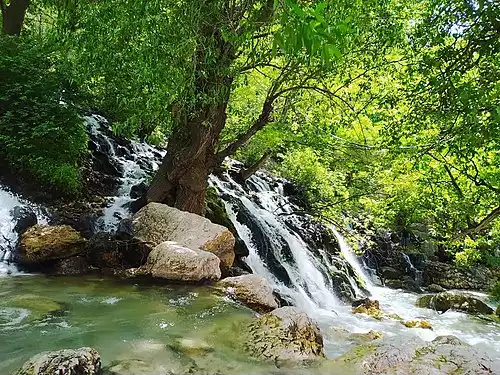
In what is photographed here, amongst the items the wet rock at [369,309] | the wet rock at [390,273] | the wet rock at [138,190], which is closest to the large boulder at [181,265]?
the wet rock at [138,190]

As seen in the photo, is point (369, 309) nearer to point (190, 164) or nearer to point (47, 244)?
point (190, 164)

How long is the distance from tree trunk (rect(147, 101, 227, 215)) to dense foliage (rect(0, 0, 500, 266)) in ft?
0.14

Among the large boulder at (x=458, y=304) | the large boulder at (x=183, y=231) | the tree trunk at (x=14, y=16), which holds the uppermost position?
the tree trunk at (x=14, y=16)

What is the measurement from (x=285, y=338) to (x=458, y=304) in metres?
9.12

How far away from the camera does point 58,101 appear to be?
10.2m

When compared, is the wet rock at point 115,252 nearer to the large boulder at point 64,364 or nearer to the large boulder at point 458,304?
the large boulder at point 64,364

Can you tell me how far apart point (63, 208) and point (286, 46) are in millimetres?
8354

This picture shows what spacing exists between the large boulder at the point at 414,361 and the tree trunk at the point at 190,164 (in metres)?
5.87

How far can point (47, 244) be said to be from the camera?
7.73 metres

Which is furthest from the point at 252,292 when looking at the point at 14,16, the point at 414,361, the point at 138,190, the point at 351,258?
the point at 14,16

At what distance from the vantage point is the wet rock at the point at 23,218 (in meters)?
8.33

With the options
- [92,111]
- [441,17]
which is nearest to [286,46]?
[441,17]

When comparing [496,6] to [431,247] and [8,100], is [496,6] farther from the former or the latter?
[431,247]

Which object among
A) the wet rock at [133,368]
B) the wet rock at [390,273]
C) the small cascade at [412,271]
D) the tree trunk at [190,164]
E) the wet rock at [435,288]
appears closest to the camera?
the wet rock at [133,368]
